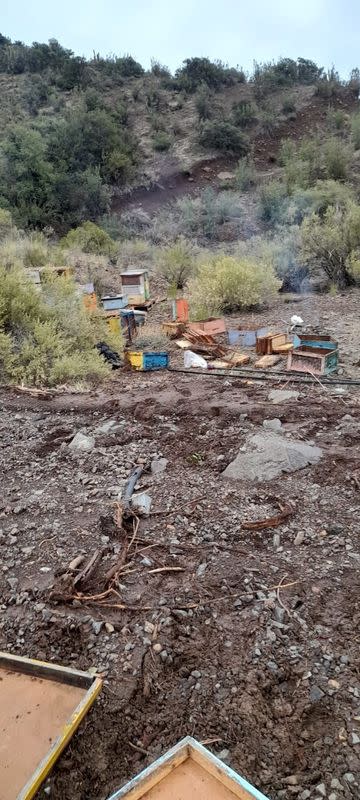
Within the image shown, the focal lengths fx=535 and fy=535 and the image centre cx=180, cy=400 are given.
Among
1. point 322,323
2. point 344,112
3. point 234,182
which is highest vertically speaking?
point 344,112

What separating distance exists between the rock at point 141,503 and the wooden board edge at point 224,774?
2.29m

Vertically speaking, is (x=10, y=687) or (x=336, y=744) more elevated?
(x=10, y=687)

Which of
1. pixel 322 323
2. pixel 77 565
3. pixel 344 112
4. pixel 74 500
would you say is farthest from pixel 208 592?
pixel 344 112

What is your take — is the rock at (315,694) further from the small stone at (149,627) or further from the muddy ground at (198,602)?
the small stone at (149,627)

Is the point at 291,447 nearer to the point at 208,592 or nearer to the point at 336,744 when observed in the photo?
the point at 208,592

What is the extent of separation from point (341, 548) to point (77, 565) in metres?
1.77

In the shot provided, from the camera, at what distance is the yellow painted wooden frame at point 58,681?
6.75ft

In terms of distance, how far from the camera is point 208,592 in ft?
10.5

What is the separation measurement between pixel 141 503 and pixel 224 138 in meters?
32.1

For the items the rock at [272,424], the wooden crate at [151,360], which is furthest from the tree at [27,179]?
the rock at [272,424]

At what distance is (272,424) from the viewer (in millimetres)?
5664

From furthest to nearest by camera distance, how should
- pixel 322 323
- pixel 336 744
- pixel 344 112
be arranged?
pixel 344 112 → pixel 322 323 → pixel 336 744

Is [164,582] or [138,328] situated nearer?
[164,582]

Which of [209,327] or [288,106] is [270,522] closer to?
[209,327]
